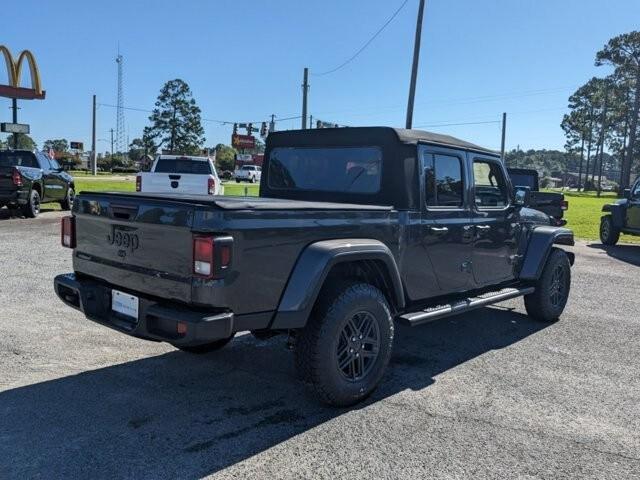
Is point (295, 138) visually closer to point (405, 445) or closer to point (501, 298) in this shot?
point (501, 298)

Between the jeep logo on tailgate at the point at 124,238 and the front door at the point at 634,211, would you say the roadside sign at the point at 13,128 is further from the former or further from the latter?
the jeep logo on tailgate at the point at 124,238

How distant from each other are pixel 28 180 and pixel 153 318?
12450 millimetres

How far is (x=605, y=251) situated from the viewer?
13203 mm

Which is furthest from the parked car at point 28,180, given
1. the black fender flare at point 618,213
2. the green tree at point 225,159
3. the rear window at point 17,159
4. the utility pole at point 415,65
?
the green tree at point 225,159

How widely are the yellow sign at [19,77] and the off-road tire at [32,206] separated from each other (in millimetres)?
26663

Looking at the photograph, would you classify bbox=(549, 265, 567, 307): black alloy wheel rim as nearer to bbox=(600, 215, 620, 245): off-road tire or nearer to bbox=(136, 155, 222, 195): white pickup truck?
bbox=(136, 155, 222, 195): white pickup truck

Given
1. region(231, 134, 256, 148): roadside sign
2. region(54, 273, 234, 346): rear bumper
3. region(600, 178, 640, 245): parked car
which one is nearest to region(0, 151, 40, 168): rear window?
region(54, 273, 234, 346): rear bumper

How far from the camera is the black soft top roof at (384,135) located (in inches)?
180

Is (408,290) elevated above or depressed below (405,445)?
above

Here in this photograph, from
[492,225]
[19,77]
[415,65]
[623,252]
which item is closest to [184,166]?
[415,65]

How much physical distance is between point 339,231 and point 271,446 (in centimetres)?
138

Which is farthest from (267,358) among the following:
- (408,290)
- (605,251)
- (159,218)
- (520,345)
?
(605,251)

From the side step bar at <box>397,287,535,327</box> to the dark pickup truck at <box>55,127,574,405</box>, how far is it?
15mm

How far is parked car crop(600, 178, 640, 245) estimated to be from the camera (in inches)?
523
